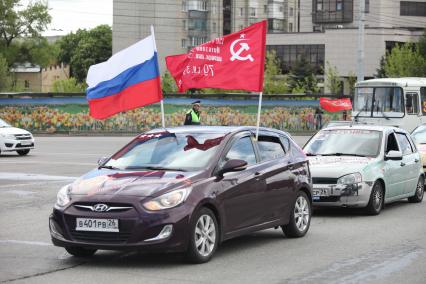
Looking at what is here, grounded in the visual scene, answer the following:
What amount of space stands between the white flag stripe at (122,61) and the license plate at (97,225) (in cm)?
411

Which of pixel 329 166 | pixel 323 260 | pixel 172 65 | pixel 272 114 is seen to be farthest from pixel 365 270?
pixel 272 114

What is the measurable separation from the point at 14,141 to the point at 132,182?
854 inches

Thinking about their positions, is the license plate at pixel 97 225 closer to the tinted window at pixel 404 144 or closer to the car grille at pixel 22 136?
the tinted window at pixel 404 144

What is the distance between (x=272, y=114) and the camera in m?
54.1

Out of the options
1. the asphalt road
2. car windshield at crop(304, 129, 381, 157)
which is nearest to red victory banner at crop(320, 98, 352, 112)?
car windshield at crop(304, 129, 381, 157)

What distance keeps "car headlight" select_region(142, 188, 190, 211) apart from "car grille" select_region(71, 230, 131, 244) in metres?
0.37

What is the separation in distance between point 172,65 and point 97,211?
19.7 ft

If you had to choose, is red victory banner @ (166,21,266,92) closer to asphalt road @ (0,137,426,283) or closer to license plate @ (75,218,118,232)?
asphalt road @ (0,137,426,283)

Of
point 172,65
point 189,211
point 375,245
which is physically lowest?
point 375,245

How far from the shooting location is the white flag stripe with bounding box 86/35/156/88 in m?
12.6

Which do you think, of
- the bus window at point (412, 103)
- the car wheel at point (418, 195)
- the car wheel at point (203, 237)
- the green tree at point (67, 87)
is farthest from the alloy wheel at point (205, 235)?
the green tree at point (67, 87)

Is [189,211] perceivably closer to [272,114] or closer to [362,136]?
[362,136]

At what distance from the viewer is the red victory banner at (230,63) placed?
42.2 ft

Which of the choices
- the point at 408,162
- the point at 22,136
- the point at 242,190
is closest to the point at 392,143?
the point at 408,162
